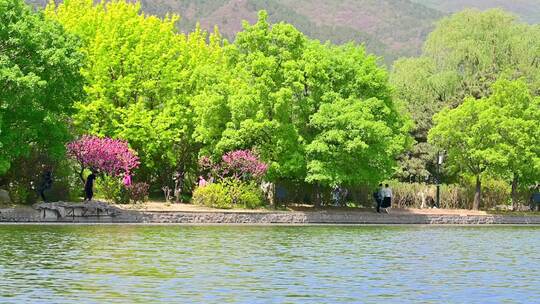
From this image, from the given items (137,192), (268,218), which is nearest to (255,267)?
(268,218)

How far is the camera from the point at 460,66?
82.7m

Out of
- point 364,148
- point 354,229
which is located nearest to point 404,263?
point 354,229

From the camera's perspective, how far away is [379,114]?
2464 inches

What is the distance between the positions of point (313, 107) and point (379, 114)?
4.21 metres

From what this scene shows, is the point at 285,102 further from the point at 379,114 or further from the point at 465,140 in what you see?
the point at 465,140

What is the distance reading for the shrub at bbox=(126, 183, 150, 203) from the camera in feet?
182

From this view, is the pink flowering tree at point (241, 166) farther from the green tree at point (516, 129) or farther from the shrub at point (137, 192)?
the green tree at point (516, 129)

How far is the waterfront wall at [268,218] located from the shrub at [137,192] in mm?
3939

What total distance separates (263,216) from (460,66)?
3281 cm

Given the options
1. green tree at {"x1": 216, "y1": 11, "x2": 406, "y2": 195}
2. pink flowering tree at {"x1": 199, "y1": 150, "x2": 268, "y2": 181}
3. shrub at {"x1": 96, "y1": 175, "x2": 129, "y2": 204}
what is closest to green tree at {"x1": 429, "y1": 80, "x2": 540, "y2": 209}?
green tree at {"x1": 216, "y1": 11, "x2": 406, "y2": 195}

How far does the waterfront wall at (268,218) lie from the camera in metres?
48.5

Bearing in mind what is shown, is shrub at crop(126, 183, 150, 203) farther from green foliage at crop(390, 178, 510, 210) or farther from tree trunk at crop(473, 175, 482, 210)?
tree trunk at crop(473, 175, 482, 210)

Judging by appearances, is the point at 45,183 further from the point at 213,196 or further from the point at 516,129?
the point at 516,129

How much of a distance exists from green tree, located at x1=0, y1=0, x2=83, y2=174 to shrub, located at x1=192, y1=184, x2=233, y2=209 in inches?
356
